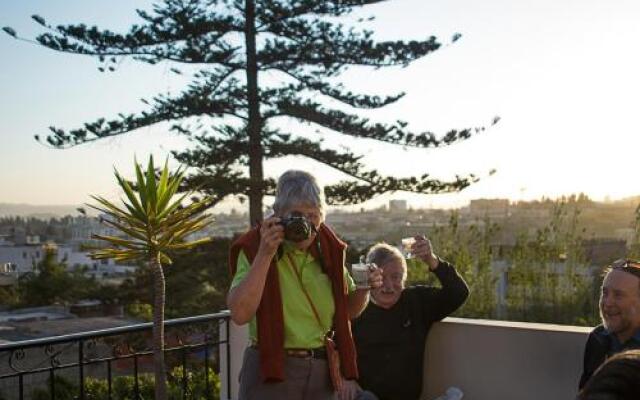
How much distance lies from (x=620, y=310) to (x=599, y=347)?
166 millimetres

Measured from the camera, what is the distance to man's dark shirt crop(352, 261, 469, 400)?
3.07m

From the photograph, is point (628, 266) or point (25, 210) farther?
point (25, 210)

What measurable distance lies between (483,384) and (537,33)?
667 cm

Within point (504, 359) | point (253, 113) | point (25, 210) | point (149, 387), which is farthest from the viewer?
point (25, 210)

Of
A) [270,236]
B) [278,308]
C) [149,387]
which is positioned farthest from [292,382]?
[149,387]

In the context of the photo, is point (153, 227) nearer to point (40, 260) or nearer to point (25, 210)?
point (25, 210)

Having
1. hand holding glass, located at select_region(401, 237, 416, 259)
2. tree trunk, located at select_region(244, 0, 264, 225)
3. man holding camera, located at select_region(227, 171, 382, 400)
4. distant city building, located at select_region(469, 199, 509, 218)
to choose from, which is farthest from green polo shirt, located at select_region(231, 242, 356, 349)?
tree trunk, located at select_region(244, 0, 264, 225)

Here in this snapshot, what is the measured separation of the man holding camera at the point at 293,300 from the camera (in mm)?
1992

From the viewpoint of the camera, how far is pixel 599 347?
253cm

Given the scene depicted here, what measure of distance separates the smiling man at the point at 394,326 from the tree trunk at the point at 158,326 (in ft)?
2.64

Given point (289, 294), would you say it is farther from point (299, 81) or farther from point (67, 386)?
point (299, 81)

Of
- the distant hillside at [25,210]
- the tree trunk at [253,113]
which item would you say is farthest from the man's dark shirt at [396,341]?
the distant hillside at [25,210]

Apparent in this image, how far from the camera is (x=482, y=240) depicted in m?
6.59

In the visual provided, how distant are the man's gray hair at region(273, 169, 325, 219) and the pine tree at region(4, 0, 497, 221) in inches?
375
